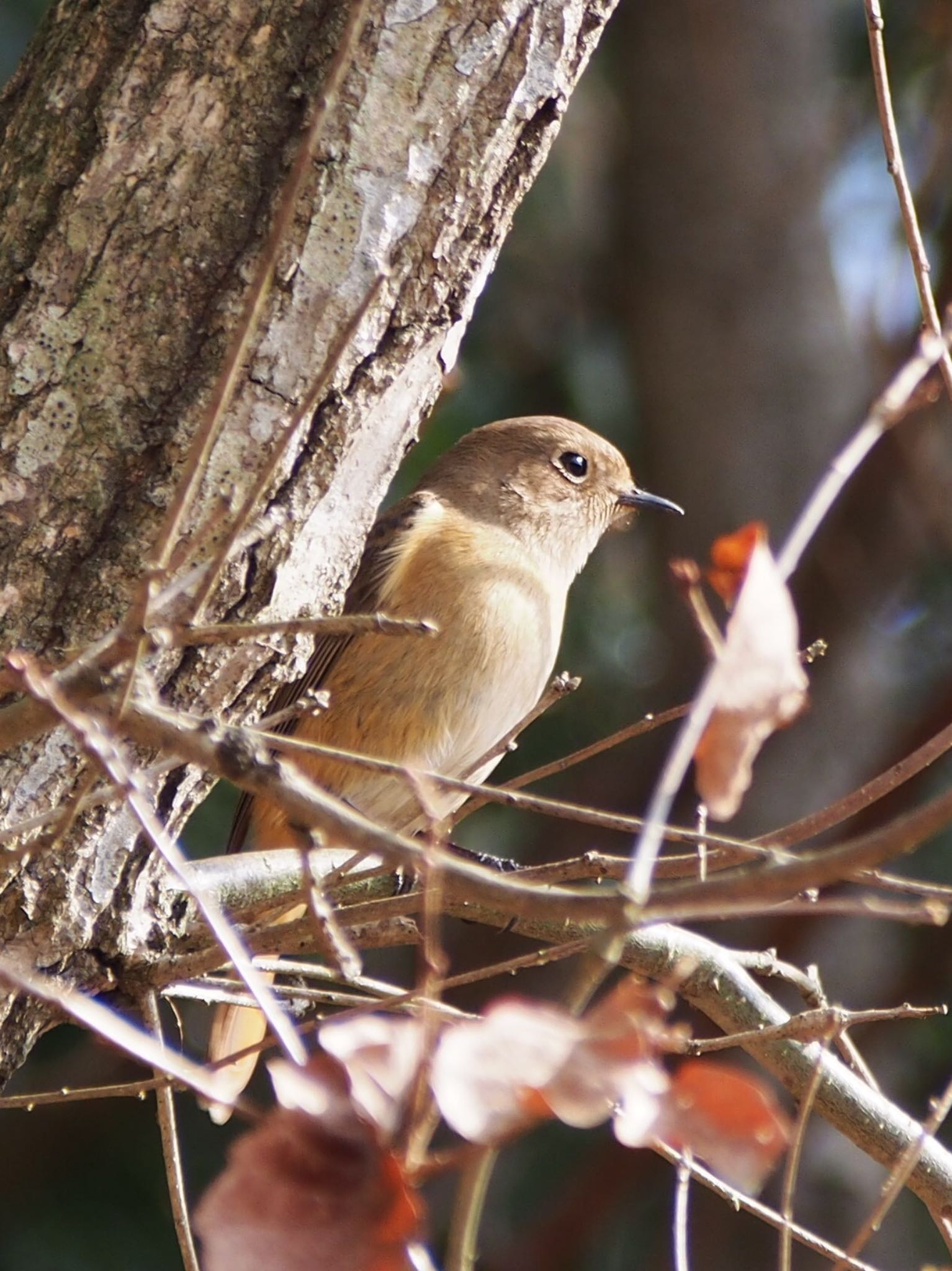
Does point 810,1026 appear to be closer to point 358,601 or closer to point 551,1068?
point 551,1068

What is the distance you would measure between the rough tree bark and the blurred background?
2881 millimetres

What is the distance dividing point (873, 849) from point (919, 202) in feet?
20.3

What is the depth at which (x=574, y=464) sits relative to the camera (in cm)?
516

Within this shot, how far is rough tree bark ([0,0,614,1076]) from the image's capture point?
2.63 meters

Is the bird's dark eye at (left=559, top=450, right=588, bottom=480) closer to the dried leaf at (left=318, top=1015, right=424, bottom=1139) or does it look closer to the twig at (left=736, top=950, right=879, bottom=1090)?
the twig at (left=736, top=950, right=879, bottom=1090)

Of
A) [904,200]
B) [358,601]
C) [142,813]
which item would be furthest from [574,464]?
[142,813]

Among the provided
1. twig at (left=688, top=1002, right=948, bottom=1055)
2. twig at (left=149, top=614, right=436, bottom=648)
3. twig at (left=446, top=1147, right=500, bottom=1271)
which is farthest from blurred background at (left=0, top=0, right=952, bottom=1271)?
twig at (left=446, top=1147, right=500, bottom=1271)

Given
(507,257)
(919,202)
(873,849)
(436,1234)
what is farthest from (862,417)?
(873,849)

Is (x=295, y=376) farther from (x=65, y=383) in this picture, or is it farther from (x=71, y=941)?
(x=71, y=941)

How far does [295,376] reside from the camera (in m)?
2.70

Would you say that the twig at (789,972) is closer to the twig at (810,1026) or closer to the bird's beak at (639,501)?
the twig at (810,1026)

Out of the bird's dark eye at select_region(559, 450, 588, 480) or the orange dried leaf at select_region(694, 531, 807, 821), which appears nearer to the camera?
the orange dried leaf at select_region(694, 531, 807, 821)

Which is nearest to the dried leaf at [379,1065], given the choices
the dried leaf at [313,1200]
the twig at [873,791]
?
the dried leaf at [313,1200]

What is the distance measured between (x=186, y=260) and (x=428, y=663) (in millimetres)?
1736
